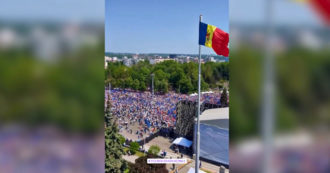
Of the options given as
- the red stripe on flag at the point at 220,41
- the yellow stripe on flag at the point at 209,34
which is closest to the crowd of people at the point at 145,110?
the red stripe on flag at the point at 220,41

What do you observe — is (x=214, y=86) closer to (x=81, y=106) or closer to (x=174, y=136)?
(x=174, y=136)

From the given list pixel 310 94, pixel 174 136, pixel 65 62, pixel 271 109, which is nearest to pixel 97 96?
pixel 65 62

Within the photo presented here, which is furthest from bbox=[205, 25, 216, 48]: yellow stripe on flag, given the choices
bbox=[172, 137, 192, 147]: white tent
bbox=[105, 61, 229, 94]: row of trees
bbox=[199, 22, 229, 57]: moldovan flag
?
bbox=[172, 137, 192, 147]: white tent

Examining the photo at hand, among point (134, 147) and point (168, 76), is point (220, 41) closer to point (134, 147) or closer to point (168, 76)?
point (168, 76)

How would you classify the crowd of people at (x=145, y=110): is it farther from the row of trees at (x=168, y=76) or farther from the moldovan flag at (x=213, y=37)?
the moldovan flag at (x=213, y=37)

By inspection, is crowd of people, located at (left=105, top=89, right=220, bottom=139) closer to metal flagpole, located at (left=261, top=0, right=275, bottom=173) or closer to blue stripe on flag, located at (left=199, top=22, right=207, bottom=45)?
blue stripe on flag, located at (left=199, top=22, right=207, bottom=45)

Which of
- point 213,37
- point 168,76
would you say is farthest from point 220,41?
point 168,76
